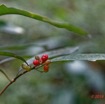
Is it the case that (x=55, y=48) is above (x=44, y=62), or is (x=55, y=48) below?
below

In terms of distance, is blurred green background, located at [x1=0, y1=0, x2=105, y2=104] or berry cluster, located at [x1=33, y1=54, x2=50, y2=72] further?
blurred green background, located at [x1=0, y1=0, x2=105, y2=104]

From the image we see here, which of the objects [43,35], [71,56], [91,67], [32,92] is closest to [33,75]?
[32,92]

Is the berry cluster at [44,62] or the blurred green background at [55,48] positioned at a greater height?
the berry cluster at [44,62]

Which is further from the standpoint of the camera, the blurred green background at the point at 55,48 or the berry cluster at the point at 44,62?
the blurred green background at the point at 55,48

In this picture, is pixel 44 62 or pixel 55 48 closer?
pixel 44 62

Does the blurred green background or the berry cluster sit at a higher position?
the berry cluster

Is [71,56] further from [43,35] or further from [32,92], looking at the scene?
[43,35]

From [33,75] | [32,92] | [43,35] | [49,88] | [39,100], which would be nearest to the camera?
[49,88]

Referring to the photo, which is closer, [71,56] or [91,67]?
[71,56]
